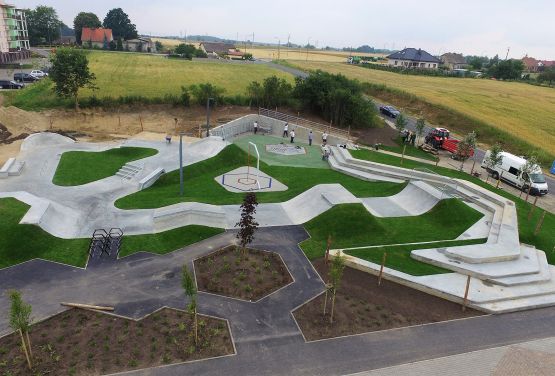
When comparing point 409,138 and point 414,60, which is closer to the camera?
point 409,138

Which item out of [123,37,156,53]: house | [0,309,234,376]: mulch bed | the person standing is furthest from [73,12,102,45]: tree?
[0,309,234,376]: mulch bed

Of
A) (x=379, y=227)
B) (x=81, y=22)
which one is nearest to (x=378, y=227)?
(x=379, y=227)

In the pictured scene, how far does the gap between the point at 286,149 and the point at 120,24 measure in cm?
13648

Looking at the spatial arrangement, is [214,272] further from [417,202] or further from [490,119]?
[490,119]

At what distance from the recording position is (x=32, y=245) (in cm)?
1816

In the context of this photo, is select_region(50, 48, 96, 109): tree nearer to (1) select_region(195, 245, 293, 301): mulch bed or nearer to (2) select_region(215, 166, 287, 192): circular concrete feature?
(2) select_region(215, 166, 287, 192): circular concrete feature

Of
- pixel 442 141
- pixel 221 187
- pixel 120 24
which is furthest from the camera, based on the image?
pixel 120 24

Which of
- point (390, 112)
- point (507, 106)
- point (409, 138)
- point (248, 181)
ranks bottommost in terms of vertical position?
point (248, 181)

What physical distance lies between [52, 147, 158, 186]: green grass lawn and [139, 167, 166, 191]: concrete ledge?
3234mm

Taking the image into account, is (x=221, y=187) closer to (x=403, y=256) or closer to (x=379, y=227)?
(x=379, y=227)

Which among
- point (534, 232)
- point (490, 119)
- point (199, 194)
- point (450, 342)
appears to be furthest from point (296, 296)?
point (490, 119)

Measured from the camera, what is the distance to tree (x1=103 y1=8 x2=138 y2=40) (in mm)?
145250

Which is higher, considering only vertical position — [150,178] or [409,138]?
[409,138]

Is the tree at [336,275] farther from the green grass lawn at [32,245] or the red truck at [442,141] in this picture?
the red truck at [442,141]
